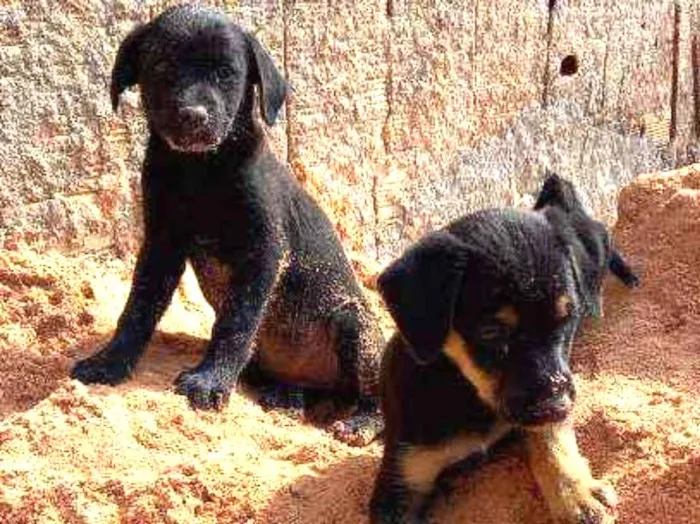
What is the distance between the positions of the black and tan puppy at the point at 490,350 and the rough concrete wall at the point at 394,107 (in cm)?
212

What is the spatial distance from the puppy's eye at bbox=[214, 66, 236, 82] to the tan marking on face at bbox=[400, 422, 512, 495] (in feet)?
5.57

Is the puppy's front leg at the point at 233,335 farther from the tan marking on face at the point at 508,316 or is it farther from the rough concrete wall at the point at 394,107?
the tan marking on face at the point at 508,316

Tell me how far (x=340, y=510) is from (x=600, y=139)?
3.88 meters

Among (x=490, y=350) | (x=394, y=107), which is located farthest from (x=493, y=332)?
(x=394, y=107)

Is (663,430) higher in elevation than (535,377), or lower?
lower

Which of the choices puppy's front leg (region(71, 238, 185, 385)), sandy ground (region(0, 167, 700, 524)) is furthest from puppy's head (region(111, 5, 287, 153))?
sandy ground (region(0, 167, 700, 524))

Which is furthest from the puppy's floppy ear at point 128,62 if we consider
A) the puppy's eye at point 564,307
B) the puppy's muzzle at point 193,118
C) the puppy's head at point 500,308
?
the puppy's eye at point 564,307

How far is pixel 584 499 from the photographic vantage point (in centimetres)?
397

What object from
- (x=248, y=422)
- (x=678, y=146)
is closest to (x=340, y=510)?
(x=248, y=422)

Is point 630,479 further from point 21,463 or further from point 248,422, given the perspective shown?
point 21,463

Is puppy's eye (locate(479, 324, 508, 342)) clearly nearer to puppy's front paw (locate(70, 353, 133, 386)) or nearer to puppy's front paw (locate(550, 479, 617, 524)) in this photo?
puppy's front paw (locate(550, 479, 617, 524))

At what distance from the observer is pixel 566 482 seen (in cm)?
399

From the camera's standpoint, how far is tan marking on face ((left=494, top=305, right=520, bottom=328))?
12.2 feet

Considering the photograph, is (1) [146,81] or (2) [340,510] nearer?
(2) [340,510]
